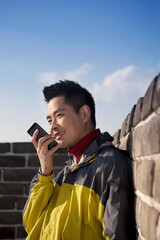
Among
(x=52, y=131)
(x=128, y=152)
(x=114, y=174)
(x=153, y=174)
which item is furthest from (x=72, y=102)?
(x=153, y=174)

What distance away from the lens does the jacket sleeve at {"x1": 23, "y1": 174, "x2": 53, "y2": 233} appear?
5.79ft

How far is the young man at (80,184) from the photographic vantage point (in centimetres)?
130

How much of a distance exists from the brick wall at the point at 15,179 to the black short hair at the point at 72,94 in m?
1.47

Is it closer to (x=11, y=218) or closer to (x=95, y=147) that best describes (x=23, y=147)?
(x=11, y=218)

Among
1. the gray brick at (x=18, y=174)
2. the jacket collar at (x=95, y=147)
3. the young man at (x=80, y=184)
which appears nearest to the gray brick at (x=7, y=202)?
the gray brick at (x=18, y=174)

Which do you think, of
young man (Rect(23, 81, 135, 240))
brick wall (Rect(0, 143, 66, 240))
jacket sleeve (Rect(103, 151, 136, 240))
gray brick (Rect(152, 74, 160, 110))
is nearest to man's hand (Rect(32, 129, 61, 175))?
young man (Rect(23, 81, 135, 240))

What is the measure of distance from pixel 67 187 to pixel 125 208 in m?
0.48

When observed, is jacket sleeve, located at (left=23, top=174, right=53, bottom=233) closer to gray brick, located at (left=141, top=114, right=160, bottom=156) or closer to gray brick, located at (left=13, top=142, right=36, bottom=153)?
gray brick, located at (left=141, top=114, right=160, bottom=156)

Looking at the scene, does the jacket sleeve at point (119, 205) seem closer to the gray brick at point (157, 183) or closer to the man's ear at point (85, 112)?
the gray brick at point (157, 183)

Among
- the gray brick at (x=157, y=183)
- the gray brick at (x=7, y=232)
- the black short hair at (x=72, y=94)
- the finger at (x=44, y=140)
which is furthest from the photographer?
the gray brick at (x=7, y=232)

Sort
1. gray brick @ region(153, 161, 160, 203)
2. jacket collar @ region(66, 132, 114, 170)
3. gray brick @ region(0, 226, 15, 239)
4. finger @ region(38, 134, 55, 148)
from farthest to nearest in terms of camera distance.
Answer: gray brick @ region(0, 226, 15, 239), finger @ region(38, 134, 55, 148), jacket collar @ region(66, 132, 114, 170), gray brick @ region(153, 161, 160, 203)

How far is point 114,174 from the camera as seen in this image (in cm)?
135

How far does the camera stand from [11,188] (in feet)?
11.3

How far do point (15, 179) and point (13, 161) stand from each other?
0.80 ft
